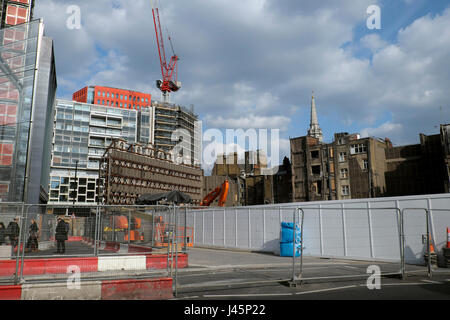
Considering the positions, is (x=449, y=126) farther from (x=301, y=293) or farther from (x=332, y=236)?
(x=301, y=293)

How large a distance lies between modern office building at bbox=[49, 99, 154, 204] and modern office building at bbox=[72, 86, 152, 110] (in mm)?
22681

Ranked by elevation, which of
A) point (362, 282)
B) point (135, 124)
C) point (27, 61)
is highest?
point (135, 124)

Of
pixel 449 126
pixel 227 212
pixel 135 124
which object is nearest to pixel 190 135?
pixel 135 124

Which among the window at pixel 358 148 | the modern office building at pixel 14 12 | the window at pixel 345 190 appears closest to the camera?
the modern office building at pixel 14 12

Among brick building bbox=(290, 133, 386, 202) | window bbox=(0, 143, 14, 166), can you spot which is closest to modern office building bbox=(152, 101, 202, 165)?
brick building bbox=(290, 133, 386, 202)

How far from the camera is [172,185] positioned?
66.1 m

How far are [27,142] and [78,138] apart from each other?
7900 centimetres

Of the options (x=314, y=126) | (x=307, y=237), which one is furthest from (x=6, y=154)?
(x=314, y=126)

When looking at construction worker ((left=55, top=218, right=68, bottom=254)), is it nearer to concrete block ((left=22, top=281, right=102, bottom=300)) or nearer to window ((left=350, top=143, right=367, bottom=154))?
concrete block ((left=22, top=281, right=102, bottom=300))

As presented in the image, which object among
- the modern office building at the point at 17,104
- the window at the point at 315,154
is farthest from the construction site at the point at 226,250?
the window at the point at 315,154

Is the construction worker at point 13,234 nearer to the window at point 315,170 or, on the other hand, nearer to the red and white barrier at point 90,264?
the red and white barrier at point 90,264

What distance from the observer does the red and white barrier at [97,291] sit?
767cm

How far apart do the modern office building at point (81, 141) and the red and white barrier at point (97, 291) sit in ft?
282

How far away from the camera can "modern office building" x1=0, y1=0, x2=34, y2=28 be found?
128 ft
